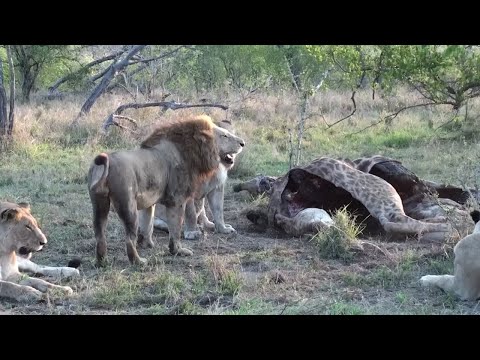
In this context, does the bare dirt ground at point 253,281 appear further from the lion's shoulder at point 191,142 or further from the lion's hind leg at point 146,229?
the lion's shoulder at point 191,142

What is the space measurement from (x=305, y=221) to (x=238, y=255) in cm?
102

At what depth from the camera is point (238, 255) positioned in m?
6.68

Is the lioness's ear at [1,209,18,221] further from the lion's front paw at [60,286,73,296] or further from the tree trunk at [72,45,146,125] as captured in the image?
the tree trunk at [72,45,146,125]

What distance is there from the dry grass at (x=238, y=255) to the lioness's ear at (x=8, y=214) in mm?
628

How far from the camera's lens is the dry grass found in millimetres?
5195

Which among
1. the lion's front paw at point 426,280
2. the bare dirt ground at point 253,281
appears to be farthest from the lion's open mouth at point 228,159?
the lion's front paw at point 426,280

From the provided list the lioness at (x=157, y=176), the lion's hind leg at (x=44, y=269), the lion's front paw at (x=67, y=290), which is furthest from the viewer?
the lioness at (x=157, y=176)

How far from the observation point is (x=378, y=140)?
1412 cm

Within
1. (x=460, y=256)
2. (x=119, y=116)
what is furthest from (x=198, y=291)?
(x=119, y=116)

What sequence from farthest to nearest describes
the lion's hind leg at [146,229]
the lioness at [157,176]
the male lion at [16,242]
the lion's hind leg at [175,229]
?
the lion's hind leg at [146,229] → the lion's hind leg at [175,229] → the lioness at [157,176] → the male lion at [16,242]

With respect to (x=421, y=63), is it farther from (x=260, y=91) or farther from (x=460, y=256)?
(x=260, y=91)

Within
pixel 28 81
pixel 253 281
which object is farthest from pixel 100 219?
pixel 28 81

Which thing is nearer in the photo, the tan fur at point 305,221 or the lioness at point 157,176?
the lioness at point 157,176

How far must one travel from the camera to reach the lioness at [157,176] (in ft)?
20.2
